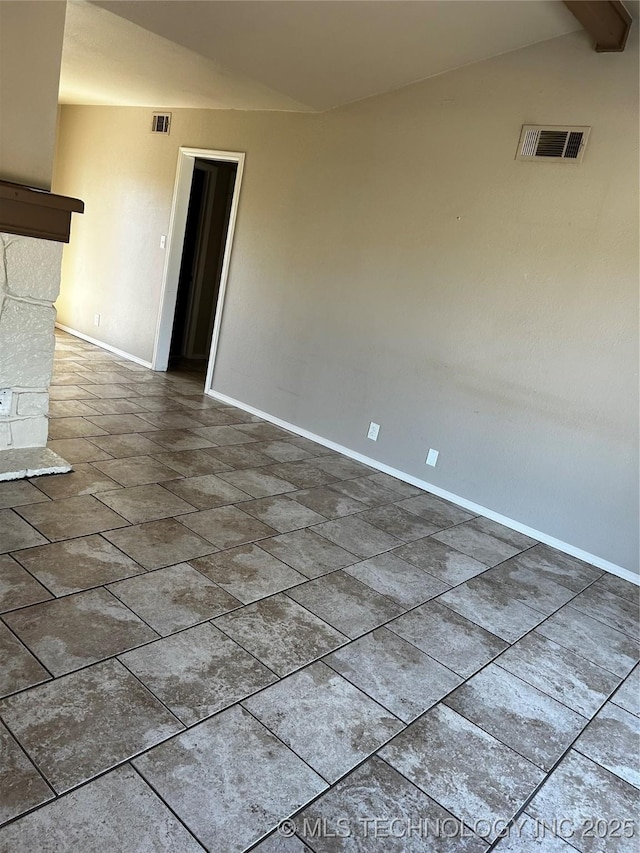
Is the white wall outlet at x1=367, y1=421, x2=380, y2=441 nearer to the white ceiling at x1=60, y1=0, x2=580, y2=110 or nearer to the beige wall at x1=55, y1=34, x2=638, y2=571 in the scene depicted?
the beige wall at x1=55, y1=34, x2=638, y2=571

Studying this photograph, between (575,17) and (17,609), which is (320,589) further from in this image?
(575,17)

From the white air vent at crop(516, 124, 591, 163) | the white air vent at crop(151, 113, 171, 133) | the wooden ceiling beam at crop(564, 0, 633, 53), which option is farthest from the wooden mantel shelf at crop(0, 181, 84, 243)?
the white air vent at crop(151, 113, 171, 133)

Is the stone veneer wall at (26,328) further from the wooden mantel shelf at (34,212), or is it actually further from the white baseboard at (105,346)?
the white baseboard at (105,346)

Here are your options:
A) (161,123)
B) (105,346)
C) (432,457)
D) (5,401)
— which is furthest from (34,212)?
(105,346)

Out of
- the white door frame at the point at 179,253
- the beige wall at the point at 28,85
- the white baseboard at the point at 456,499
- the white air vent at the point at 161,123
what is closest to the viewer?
the beige wall at the point at 28,85

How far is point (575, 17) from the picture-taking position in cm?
318

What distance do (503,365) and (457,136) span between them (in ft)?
5.02

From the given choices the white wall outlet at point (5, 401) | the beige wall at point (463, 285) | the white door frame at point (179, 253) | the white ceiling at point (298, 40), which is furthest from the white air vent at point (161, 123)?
the white wall outlet at point (5, 401)

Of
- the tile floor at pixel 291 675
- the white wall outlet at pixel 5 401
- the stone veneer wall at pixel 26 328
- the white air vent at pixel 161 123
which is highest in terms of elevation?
the white air vent at pixel 161 123

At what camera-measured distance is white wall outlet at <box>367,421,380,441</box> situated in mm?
4582

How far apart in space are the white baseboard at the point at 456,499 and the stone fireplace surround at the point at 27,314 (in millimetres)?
2078

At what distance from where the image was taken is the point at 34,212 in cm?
297

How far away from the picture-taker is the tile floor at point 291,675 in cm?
158

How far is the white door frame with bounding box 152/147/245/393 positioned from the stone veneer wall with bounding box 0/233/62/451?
2.42 meters
